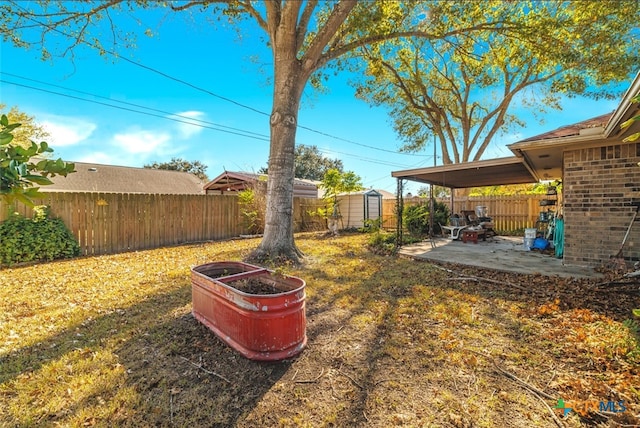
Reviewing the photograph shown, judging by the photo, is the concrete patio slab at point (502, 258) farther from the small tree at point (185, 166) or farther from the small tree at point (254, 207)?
the small tree at point (185, 166)

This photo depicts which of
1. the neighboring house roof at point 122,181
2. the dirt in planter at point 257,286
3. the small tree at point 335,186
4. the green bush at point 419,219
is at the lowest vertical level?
the dirt in planter at point 257,286

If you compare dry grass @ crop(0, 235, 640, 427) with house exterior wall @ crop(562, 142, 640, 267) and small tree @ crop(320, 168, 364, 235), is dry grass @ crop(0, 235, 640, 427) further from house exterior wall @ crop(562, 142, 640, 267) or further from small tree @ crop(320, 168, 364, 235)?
small tree @ crop(320, 168, 364, 235)

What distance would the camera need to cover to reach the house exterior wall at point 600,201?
470cm

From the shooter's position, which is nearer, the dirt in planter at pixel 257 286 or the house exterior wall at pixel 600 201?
the dirt in planter at pixel 257 286

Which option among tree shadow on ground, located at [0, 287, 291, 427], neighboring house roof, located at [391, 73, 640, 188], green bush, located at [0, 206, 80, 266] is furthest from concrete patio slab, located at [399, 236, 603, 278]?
green bush, located at [0, 206, 80, 266]

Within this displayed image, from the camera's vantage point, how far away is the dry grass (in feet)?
5.83

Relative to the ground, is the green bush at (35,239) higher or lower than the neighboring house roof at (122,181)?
lower

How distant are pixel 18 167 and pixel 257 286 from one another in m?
2.16

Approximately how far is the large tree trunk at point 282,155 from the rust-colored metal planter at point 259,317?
10.1 ft

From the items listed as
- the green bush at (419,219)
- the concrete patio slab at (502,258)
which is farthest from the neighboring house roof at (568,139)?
the green bush at (419,219)

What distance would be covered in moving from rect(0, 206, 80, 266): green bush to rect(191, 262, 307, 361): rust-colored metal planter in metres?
5.83

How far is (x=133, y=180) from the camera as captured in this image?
760 inches

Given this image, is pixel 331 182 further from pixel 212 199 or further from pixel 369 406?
pixel 369 406

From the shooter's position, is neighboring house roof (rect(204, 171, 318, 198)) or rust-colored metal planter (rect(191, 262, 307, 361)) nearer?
rust-colored metal planter (rect(191, 262, 307, 361))
